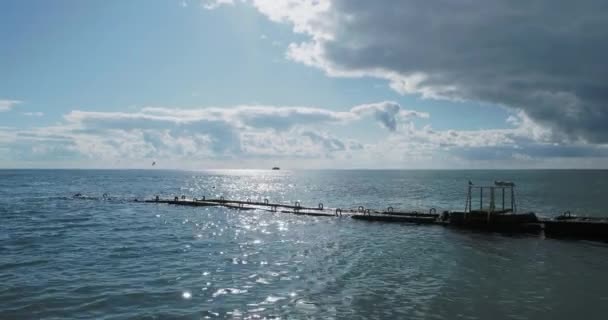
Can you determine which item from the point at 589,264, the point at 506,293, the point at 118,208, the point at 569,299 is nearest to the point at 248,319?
the point at 506,293

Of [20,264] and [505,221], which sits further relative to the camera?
[505,221]

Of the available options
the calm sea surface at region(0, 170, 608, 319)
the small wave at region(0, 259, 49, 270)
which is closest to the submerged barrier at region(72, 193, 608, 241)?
the calm sea surface at region(0, 170, 608, 319)

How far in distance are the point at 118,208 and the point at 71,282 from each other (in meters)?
43.3

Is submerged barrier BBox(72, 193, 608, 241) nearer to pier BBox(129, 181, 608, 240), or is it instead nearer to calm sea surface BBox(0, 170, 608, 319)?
pier BBox(129, 181, 608, 240)

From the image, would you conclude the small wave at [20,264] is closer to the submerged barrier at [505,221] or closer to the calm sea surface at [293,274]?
the calm sea surface at [293,274]

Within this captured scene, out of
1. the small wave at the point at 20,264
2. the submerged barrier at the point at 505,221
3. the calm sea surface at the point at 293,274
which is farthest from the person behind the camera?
the submerged barrier at the point at 505,221

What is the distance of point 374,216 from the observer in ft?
161

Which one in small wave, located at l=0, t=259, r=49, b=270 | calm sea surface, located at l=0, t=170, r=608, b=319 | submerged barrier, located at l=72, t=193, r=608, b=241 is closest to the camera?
calm sea surface, located at l=0, t=170, r=608, b=319

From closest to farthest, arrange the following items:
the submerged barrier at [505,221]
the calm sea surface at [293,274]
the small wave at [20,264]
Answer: the calm sea surface at [293,274] → the small wave at [20,264] → the submerged barrier at [505,221]

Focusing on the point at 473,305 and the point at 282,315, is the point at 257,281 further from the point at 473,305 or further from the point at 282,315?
the point at 473,305

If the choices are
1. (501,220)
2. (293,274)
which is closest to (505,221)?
(501,220)

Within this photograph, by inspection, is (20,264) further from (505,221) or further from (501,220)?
(505,221)

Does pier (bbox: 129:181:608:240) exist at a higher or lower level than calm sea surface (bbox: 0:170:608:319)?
higher

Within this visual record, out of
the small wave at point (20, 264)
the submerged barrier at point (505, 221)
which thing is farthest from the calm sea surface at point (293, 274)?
the submerged barrier at point (505, 221)
